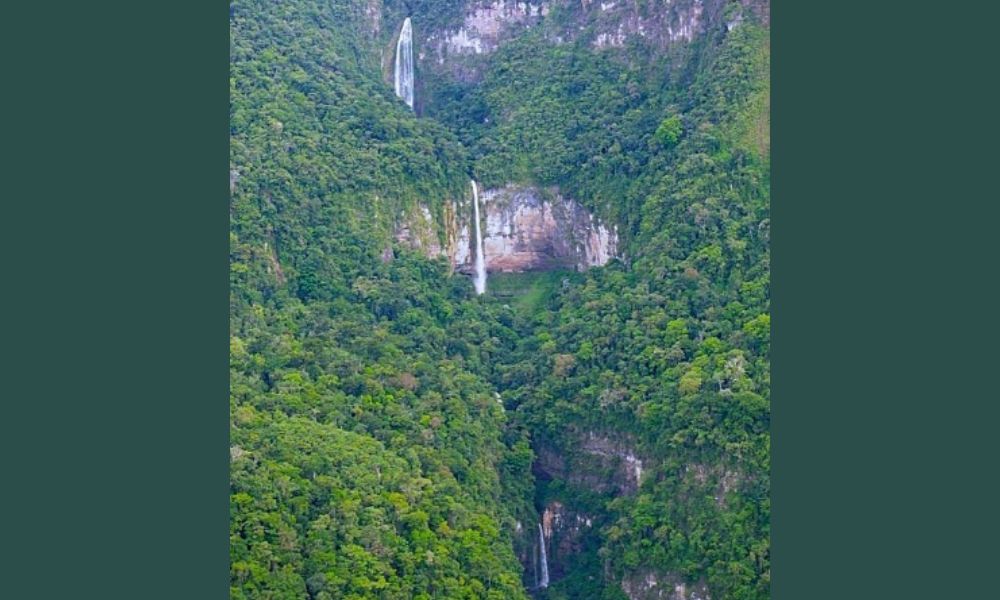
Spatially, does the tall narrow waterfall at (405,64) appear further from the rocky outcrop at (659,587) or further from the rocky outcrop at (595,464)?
the rocky outcrop at (659,587)

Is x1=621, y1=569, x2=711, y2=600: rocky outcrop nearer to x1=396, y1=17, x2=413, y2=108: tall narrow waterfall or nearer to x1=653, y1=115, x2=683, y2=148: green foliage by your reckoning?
x1=653, y1=115, x2=683, y2=148: green foliage

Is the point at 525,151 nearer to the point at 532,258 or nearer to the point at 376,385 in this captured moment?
the point at 532,258

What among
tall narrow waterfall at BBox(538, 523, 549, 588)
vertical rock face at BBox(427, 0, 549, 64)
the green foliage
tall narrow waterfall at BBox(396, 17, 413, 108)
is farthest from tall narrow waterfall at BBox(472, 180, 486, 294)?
tall narrow waterfall at BBox(538, 523, 549, 588)

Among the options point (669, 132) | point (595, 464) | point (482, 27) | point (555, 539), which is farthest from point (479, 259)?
point (555, 539)

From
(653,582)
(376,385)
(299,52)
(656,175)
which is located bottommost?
(653,582)

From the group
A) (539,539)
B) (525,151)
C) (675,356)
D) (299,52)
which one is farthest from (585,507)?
(299,52)

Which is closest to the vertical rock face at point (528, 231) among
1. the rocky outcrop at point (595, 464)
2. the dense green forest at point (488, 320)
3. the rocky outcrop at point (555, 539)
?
the dense green forest at point (488, 320)
